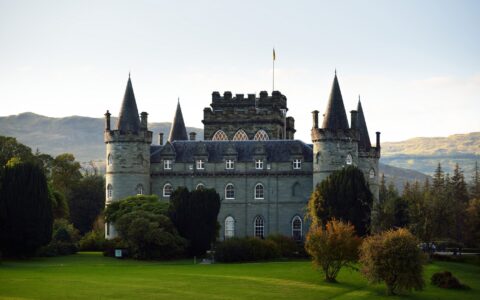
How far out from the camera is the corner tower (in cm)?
7081

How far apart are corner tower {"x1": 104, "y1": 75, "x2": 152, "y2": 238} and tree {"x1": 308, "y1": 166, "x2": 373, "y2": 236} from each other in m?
17.0

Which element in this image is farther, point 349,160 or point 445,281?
point 349,160

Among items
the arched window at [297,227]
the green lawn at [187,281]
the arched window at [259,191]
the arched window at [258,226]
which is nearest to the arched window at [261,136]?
the arched window at [259,191]

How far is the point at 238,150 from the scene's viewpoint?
73438mm

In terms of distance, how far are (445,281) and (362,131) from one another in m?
30.3

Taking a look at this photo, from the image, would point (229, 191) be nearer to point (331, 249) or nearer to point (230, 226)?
point (230, 226)

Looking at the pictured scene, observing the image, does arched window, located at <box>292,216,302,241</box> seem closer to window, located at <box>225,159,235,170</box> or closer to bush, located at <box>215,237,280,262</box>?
window, located at <box>225,159,235,170</box>

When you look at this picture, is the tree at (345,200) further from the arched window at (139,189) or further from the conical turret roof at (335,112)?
the arched window at (139,189)

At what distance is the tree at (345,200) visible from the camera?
62.4m

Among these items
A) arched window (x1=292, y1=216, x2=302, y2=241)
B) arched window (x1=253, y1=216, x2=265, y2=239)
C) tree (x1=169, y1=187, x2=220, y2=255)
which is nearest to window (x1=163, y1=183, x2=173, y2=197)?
arched window (x1=253, y1=216, x2=265, y2=239)

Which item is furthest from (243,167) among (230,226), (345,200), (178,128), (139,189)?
(178,128)

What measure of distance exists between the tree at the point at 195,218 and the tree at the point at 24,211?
10.1 m

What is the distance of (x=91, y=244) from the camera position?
6994 cm

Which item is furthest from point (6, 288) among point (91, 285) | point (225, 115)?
point (225, 115)
